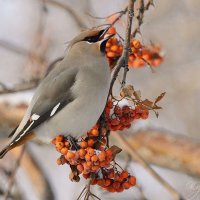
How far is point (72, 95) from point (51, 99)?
0.38ft

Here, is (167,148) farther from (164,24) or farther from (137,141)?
(164,24)

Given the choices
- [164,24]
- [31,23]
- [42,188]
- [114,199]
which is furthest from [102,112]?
[31,23]

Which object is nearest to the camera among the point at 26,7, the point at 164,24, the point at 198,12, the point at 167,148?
the point at 167,148

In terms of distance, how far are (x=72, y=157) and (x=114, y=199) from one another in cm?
111

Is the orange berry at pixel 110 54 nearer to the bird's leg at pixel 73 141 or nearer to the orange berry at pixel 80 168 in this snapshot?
the bird's leg at pixel 73 141

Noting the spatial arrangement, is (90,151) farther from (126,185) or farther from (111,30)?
(111,30)

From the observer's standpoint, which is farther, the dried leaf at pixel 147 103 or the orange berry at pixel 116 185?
the orange berry at pixel 116 185

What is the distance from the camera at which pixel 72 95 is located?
2945mm

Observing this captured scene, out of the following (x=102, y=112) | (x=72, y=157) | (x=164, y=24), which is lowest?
(x=72, y=157)

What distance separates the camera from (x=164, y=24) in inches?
326

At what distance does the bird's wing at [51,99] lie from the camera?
2.95m

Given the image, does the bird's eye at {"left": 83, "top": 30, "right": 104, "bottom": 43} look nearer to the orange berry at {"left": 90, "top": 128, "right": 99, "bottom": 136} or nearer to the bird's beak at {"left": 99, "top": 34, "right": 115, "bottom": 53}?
the bird's beak at {"left": 99, "top": 34, "right": 115, "bottom": 53}

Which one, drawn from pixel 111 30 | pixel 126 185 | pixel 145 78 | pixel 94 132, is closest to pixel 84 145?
pixel 94 132

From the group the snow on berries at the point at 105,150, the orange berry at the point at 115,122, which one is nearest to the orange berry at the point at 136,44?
the snow on berries at the point at 105,150
